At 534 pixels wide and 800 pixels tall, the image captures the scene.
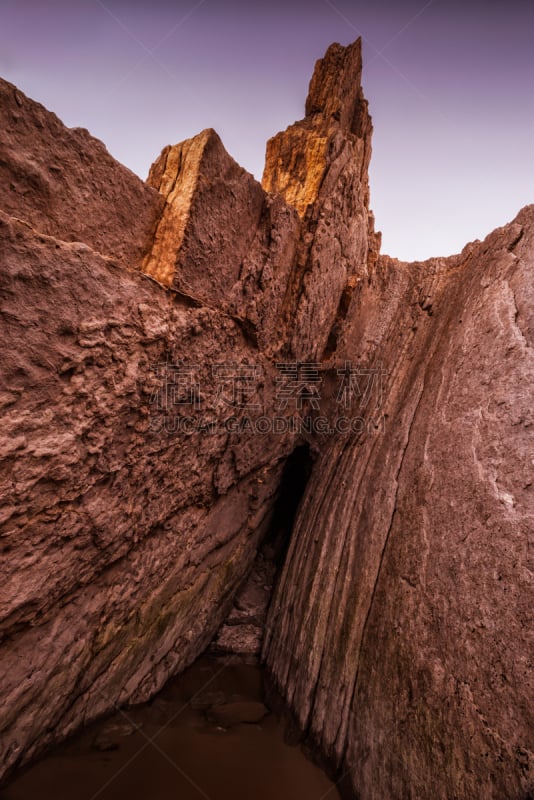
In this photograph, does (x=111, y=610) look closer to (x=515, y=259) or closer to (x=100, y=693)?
(x=100, y=693)

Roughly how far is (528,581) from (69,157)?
439 cm

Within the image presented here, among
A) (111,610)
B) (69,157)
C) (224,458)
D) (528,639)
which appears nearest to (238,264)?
(69,157)

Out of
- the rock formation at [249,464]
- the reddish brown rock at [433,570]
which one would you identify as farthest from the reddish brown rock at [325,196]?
the reddish brown rock at [433,570]

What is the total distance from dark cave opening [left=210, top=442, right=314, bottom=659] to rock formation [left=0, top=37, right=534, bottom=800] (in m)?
0.11

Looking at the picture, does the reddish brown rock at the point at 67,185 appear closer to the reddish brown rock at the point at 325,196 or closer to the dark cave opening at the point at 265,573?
the reddish brown rock at the point at 325,196

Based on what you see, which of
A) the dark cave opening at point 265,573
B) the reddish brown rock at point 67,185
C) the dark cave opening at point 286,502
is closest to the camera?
the reddish brown rock at point 67,185

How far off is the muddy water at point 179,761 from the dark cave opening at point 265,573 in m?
0.83

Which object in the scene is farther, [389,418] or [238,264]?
[389,418]

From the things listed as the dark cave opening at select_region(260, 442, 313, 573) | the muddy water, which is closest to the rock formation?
the muddy water

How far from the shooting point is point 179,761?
2.71 meters

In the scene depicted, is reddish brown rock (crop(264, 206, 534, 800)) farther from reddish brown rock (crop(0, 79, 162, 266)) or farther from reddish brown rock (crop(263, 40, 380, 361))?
reddish brown rock (crop(0, 79, 162, 266))

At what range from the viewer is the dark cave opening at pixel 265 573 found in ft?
14.3

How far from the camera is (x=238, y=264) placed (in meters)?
3.66

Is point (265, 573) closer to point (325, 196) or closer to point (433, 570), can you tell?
point (433, 570)
